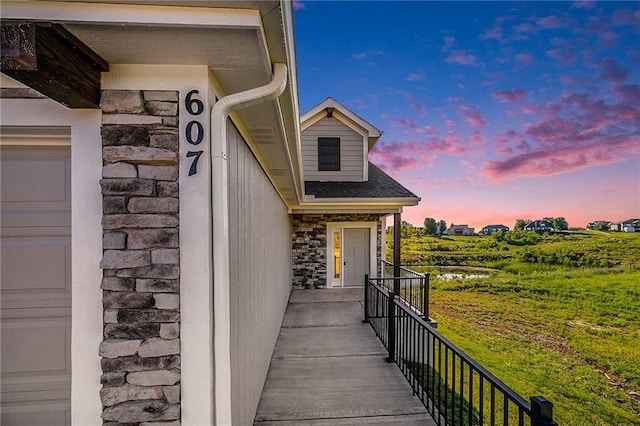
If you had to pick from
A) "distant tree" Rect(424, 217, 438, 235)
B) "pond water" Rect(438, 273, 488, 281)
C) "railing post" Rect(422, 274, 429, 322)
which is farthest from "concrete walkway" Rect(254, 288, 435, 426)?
"distant tree" Rect(424, 217, 438, 235)

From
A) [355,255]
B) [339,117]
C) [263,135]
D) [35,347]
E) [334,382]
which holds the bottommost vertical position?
[334,382]

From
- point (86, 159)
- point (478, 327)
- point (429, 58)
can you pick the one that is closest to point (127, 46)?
point (86, 159)

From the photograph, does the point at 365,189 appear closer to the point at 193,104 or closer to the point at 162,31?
the point at 193,104

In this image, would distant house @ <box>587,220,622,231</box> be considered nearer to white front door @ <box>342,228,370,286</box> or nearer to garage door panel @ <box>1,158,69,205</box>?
white front door @ <box>342,228,370,286</box>

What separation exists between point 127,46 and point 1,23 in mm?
360

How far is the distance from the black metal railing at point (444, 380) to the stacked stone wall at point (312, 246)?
279 cm

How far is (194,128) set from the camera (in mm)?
1357

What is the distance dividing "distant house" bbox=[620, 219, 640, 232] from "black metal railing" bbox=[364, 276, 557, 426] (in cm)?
1560

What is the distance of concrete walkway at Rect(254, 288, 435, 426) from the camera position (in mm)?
2561

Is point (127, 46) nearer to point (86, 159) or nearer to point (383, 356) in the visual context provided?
point (86, 159)

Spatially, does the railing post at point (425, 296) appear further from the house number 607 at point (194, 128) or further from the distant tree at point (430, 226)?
the distant tree at point (430, 226)

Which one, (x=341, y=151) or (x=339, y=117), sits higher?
(x=339, y=117)

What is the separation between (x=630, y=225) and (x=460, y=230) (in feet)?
31.2

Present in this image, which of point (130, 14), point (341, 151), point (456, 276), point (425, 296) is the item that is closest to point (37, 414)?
point (130, 14)
